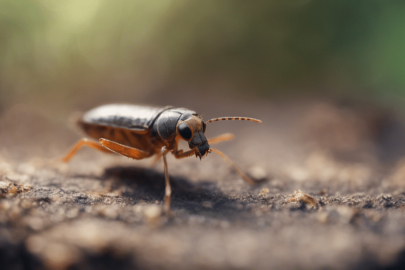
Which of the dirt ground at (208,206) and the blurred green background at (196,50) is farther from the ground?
the blurred green background at (196,50)

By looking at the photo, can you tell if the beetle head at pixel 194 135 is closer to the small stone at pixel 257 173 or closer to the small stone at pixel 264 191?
the small stone at pixel 264 191

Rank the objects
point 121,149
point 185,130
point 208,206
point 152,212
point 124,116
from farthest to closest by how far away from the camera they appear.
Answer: point 124,116
point 121,149
point 185,130
point 208,206
point 152,212

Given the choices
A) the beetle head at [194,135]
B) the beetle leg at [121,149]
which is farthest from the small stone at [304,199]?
the beetle leg at [121,149]

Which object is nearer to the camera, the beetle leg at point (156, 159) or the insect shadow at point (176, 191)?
the insect shadow at point (176, 191)

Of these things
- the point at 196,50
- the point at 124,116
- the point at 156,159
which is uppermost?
the point at 196,50

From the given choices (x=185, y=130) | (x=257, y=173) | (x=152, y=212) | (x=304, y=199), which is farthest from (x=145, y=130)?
(x=304, y=199)

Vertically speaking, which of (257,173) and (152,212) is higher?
(257,173)

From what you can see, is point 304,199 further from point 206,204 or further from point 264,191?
point 206,204
